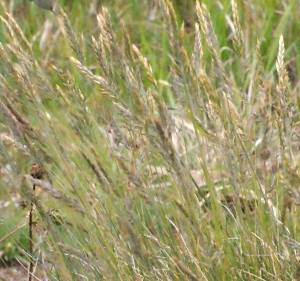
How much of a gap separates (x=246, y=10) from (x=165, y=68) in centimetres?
57

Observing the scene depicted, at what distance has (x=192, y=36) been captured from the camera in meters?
4.07

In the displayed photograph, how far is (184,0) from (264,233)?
2872mm

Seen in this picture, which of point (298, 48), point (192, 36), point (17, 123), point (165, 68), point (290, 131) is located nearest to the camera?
point (17, 123)

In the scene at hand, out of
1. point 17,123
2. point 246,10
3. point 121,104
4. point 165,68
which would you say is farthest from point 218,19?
point 17,123

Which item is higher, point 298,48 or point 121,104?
point 121,104

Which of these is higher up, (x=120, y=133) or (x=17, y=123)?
(x=17, y=123)

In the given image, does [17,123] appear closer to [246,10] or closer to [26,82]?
[26,82]

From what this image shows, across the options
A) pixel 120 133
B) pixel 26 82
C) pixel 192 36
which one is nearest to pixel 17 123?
pixel 26 82

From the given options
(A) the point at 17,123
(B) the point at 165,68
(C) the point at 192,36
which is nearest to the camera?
(A) the point at 17,123

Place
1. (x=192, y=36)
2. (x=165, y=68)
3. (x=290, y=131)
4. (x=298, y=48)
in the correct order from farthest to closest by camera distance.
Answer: (x=192, y=36) → (x=165, y=68) → (x=298, y=48) → (x=290, y=131)

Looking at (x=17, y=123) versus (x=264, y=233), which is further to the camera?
(x=264, y=233)

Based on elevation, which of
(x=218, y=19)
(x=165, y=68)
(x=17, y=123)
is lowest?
(x=165, y=68)

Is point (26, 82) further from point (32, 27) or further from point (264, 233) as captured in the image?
point (32, 27)

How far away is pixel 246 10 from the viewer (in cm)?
355
